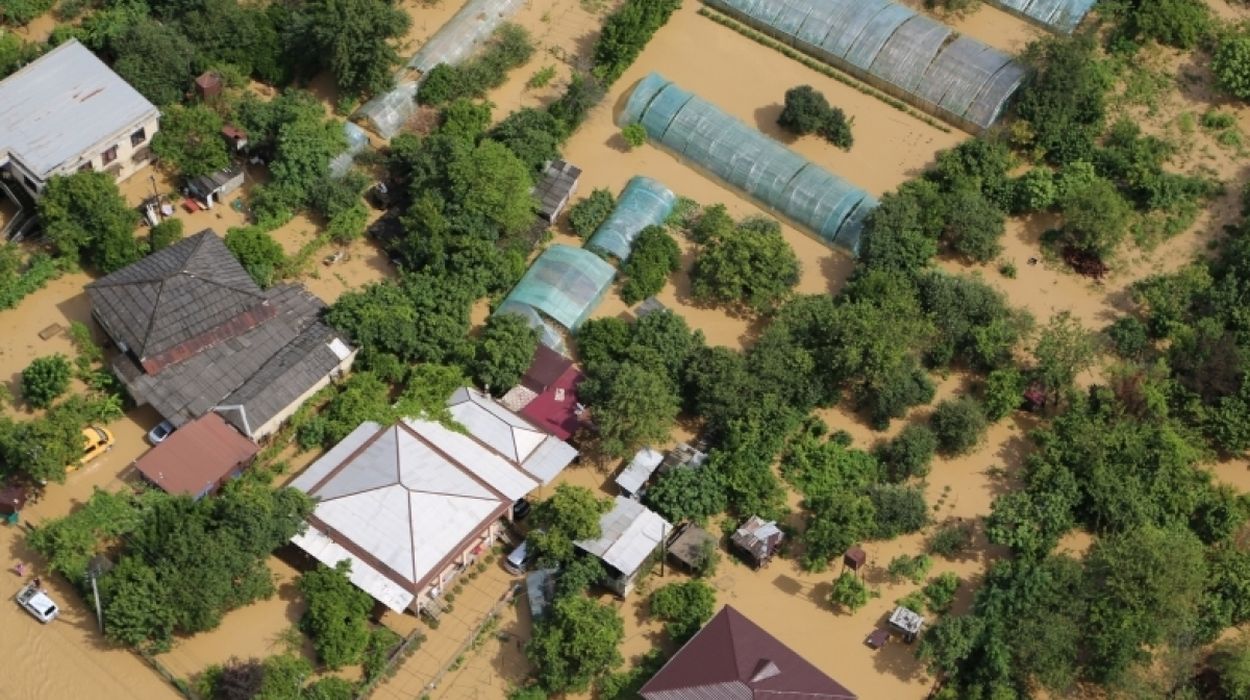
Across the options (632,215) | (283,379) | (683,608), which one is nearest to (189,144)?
(283,379)

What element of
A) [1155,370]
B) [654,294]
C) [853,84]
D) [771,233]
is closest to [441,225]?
[654,294]

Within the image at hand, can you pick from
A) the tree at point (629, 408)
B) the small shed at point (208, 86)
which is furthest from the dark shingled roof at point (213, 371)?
the small shed at point (208, 86)

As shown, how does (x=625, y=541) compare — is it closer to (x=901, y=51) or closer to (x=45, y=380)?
(x=45, y=380)

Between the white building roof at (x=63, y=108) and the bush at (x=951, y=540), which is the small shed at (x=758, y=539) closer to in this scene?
the bush at (x=951, y=540)

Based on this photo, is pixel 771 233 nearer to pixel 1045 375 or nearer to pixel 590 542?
pixel 1045 375

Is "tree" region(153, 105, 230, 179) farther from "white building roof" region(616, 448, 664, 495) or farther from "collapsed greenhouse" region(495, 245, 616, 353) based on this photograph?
"white building roof" region(616, 448, 664, 495)

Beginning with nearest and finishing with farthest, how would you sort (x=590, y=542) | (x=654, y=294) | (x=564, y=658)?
(x=564, y=658) < (x=590, y=542) < (x=654, y=294)
